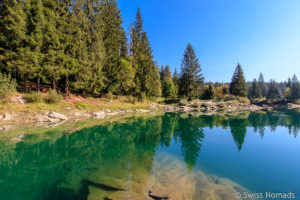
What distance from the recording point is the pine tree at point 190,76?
4719 cm

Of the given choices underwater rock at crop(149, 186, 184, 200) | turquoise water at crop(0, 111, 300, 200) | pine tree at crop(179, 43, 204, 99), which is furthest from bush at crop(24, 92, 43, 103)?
pine tree at crop(179, 43, 204, 99)

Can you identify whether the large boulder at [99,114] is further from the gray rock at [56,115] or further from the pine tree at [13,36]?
the pine tree at [13,36]

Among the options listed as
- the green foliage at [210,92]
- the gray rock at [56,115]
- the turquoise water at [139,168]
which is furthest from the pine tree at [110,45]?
the green foliage at [210,92]

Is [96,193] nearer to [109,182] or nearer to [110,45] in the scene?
[109,182]

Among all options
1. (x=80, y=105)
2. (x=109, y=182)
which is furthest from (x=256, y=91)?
(x=109, y=182)

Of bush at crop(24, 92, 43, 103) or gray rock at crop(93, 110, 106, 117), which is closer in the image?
bush at crop(24, 92, 43, 103)

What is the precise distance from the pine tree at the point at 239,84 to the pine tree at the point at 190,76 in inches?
850

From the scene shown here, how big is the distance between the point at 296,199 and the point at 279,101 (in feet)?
247

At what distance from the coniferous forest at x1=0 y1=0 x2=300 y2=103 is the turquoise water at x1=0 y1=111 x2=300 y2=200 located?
43.6 ft

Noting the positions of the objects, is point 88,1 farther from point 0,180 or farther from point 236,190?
point 236,190

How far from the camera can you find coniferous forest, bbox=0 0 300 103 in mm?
17703

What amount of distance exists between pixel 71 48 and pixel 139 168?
25.1m

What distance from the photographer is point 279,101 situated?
193 feet

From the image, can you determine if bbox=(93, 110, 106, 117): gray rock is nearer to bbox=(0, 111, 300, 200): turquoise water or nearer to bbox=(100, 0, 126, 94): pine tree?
bbox=(100, 0, 126, 94): pine tree
